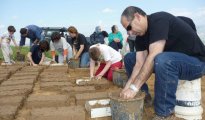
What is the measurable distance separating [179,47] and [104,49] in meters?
2.29

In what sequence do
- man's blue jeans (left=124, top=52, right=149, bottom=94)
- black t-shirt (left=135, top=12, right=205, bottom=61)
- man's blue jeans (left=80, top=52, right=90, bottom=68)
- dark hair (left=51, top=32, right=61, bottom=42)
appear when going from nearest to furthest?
black t-shirt (left=135, top=12, right=205, bottom=61) → man's blue jeans (left=124, top=52, right=149, bottom=94) → dark hair (left=51, top=32, right=61, bottom=42) → man's blue jeans (left=80, top=52, right=90, bottom=68)

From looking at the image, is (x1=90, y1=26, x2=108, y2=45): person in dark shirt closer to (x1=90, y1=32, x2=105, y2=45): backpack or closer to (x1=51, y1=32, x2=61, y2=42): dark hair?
(x1=90, y1=32, x2=105, y2=45): backpack

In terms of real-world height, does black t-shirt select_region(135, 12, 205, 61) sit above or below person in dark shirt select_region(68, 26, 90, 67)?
above

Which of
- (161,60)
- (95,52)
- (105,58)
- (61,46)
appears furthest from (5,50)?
(161,60)

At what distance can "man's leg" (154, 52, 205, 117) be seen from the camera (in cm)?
279

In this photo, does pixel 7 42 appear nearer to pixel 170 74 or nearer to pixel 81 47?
pixel 81 47

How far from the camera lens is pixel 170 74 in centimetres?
279

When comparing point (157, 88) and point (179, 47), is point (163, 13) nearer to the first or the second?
point (179, 47)

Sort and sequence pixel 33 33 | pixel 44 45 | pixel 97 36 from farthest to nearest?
pixel 97 36
pixel 33 33
pixel 44 45

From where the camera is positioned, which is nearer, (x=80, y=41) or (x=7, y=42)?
(x=80, y=41)

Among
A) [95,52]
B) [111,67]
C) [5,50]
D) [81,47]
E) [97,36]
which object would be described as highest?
[95,52]

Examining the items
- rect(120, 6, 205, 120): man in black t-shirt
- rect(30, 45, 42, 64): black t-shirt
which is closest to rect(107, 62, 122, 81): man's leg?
rect(120, 6, 205, 120): man in black t-shirt

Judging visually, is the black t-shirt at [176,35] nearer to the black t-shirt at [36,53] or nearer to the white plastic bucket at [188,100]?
the white plastic bucket at [188,100]

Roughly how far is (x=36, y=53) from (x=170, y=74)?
579 centimetres
